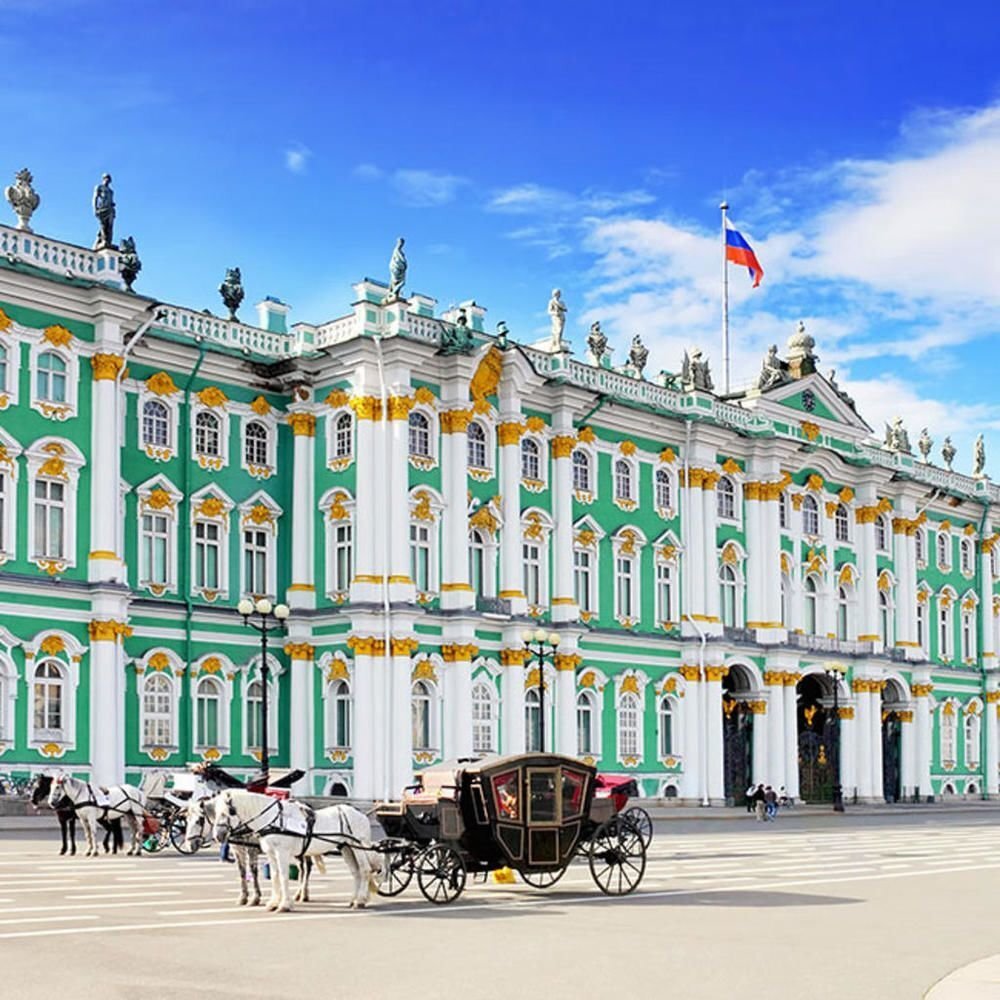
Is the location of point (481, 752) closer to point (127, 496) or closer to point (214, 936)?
point (127, 496)

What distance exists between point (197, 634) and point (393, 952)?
1218 inches

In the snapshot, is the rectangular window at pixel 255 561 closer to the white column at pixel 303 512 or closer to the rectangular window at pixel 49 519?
the white column at pixel 303 512

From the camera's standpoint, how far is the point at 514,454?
5141cm

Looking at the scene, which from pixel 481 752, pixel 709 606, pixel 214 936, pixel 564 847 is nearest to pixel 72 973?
pixel 214 936

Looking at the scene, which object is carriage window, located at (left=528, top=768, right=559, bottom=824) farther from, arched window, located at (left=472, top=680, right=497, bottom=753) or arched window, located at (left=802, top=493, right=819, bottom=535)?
arched window, located at (left=802, top=493, right=819, bottom=535)

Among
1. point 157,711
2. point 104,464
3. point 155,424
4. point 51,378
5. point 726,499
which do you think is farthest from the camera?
point 726,499

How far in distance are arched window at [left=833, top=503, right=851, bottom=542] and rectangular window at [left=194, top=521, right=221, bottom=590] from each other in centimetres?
2821

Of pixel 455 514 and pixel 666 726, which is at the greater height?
pixel 455 514

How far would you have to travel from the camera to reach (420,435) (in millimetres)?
48781

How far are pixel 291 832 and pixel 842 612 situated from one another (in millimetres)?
48433

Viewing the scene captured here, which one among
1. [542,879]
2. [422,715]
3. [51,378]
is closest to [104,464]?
[51,378]

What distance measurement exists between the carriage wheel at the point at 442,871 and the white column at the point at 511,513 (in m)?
29.6

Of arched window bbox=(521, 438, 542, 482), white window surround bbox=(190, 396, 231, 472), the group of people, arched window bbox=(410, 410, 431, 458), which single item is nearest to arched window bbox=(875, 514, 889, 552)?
the group of people

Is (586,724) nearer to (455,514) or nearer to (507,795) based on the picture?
(455,514)
